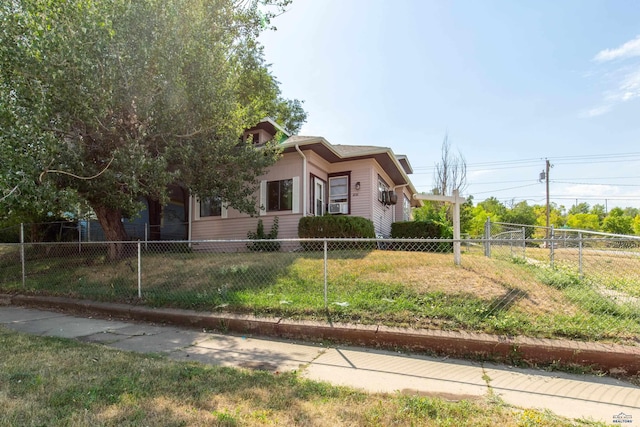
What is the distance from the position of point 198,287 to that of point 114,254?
3.85 meters

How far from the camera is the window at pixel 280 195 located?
11562 millimetres

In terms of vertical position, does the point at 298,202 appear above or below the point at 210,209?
above

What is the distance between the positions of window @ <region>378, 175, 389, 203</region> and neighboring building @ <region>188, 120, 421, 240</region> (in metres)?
0.04

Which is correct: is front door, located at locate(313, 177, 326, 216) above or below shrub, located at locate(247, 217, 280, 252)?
above

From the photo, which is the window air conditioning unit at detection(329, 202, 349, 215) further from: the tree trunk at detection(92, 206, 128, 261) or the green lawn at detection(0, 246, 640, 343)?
the tree trunk at detection(92, 206, 128, 261)

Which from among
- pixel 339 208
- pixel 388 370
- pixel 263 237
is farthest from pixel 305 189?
pixel 388 370

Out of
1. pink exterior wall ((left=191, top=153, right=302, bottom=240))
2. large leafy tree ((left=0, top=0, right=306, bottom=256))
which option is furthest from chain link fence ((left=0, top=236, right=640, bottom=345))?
pink exterior wall ((left=191, top=153, right=302, bottom=240))

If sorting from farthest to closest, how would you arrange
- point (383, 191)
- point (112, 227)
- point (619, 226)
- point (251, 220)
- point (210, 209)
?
point (619, 226)
point (383, 191)
point (210, 209)
point (251, 220)
point (112, 227)

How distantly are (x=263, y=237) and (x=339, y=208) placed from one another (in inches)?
132

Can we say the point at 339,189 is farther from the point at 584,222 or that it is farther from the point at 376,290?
the point at 584,222

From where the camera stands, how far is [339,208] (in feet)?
43.1

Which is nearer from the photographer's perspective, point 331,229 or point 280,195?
point 331,229

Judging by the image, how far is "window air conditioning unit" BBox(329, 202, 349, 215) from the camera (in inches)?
514

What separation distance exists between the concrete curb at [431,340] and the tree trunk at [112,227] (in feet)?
12.9
